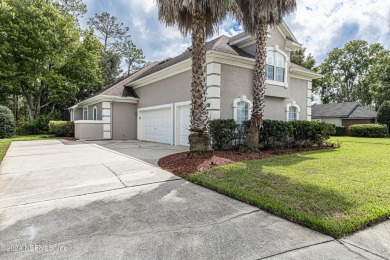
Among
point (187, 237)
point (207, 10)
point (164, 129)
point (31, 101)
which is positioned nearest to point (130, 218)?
point (187, 237)

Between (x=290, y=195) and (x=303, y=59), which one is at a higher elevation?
(x=303, y=59)

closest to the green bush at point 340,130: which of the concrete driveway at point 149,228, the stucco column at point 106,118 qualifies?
the stucco column at point 106,118

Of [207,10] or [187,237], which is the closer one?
[187,237]

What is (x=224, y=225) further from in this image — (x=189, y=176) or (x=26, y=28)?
(x=26, y=28)

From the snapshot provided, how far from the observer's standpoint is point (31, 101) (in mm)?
26328

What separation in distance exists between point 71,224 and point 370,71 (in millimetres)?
51539

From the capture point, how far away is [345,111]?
31000mm

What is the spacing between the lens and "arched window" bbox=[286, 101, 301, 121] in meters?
15.0

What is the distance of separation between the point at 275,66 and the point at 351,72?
1580 inches

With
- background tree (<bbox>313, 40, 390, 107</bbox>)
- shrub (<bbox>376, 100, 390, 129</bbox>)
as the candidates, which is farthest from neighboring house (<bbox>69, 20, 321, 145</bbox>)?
background tree (<bbox>313, 40, 390, 107</bbox>)

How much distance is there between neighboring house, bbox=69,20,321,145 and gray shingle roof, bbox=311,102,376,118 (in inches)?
730

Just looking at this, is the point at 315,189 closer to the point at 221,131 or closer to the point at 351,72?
the point at 221,131

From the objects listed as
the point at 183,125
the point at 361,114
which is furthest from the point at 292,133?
the point at 361,114

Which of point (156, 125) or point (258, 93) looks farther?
point (156, 125)
